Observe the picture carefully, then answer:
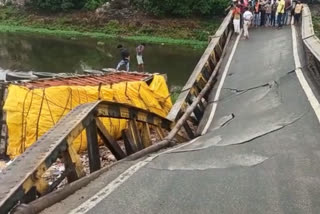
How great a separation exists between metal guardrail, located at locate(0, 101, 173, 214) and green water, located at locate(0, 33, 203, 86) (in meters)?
19.4

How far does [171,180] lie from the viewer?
5512 millimetres

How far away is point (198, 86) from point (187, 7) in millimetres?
28258

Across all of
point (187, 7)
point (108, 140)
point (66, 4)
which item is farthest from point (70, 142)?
point (66, 4)

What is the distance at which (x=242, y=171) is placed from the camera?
5.84m

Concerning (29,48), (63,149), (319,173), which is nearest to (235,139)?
(319,173)

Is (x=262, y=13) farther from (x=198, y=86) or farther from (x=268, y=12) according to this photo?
(x=198, y=86)

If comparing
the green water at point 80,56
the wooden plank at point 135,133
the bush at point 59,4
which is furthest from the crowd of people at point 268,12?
the bush at point 59,4

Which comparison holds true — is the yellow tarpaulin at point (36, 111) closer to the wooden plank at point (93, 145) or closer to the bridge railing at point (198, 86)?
the bridge railing at point (198, 86)

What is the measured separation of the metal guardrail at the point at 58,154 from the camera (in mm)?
4141

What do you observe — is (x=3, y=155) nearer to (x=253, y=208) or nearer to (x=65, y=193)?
(x=65, y=193)

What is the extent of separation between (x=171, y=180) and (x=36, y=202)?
5.60 ft

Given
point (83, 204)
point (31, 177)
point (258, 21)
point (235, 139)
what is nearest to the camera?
point (31, 177)

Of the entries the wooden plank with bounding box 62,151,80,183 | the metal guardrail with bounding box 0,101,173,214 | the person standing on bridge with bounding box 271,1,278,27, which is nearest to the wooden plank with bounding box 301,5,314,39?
the person standing on bridge with bounding box 271,1,278,27

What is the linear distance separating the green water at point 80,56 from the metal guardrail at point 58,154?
63.6 feet
